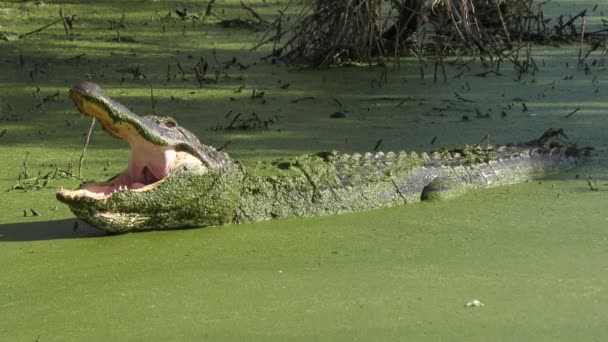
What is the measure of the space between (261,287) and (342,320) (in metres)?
0.44

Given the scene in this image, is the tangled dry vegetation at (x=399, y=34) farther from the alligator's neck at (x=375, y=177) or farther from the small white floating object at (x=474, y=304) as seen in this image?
the small white floating object at (x=474, y=304)

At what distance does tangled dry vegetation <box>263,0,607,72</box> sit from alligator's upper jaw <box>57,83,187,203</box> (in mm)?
3045

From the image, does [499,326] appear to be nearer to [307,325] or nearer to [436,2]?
[307,325]

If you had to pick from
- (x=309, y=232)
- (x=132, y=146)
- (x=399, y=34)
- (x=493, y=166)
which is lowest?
(x=309, y=232)

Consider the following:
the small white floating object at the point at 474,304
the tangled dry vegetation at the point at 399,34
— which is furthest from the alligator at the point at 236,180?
the tangled dry vegetation at the point at 399,34

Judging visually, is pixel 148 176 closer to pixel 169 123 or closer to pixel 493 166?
pixel 169 123

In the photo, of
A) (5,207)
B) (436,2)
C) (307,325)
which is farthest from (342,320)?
(436,2)

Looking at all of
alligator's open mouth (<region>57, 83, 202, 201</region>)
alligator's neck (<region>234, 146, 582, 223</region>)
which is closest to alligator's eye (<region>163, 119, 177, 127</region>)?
alligator's open mouth (<region>57, 83, 202, 201</region>)

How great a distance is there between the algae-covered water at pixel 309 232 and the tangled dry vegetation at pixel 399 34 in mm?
154

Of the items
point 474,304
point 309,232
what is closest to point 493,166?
point 309,232

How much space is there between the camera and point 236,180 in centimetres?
464

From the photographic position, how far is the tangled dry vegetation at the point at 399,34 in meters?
7.37

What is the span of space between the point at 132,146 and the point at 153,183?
0.18 metres

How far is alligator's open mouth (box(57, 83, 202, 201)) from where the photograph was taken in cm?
420
